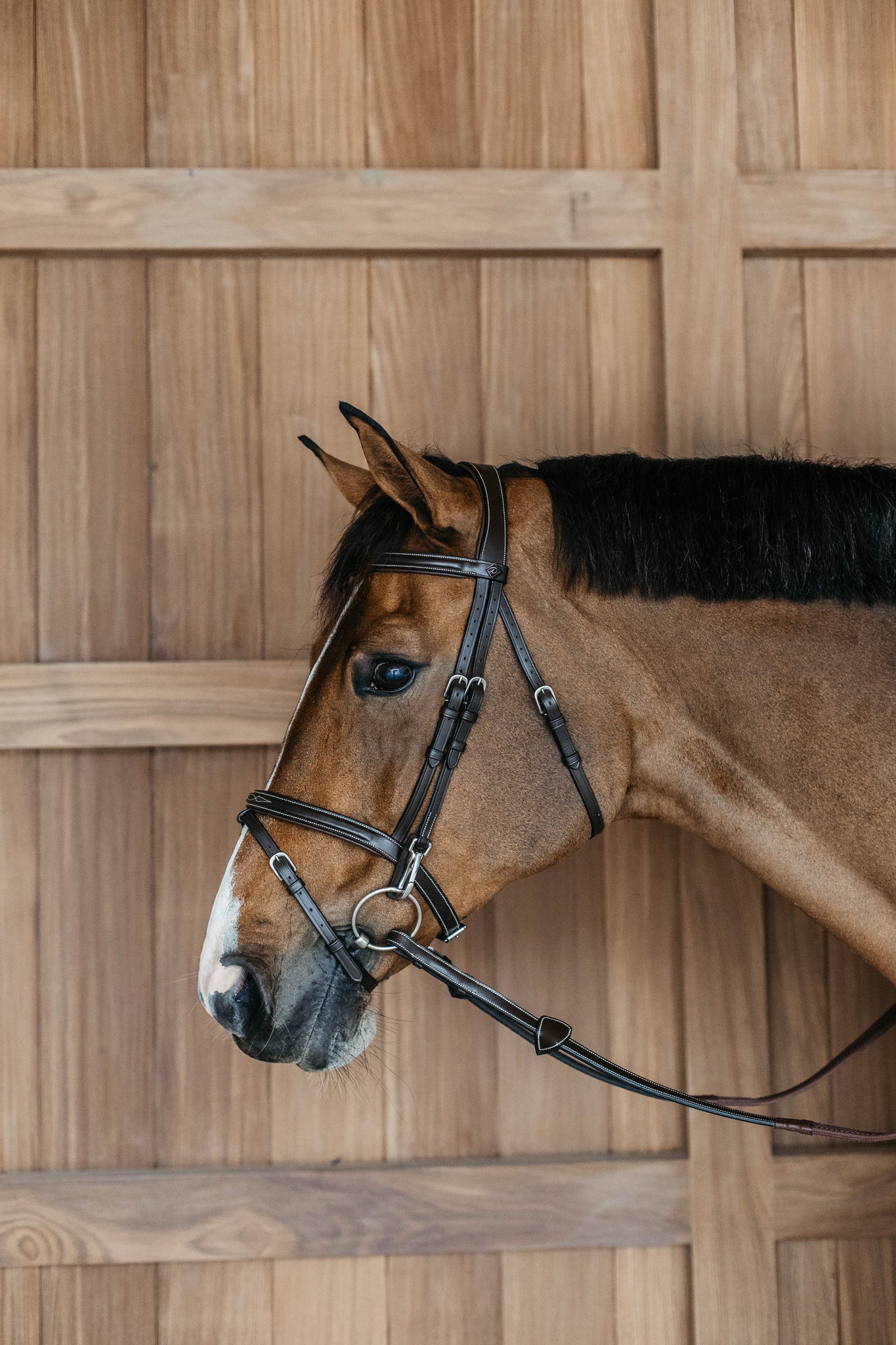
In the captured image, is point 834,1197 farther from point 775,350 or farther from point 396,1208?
point 775,350

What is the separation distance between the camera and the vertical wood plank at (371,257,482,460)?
152cm

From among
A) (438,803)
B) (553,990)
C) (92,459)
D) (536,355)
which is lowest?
(553,990)

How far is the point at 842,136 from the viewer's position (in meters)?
1.57

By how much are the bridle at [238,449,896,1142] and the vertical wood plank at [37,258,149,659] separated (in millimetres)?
608

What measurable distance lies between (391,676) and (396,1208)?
0.95 metres

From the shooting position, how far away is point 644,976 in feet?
4.91

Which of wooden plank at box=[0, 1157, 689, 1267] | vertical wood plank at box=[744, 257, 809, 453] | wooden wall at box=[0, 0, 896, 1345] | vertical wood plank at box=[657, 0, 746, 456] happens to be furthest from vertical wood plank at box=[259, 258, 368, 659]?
wooden plank at box=[0, 1157, 689, 1267]

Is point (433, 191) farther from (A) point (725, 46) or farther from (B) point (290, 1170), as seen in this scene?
(B) point (290, 1170)

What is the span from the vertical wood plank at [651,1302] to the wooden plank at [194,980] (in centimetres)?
64

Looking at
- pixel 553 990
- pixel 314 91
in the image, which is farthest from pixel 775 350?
pixel 553 990

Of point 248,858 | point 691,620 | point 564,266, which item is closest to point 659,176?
point 564,266

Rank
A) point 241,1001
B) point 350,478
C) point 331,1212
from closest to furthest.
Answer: point 241,1001 < point 350,478 < point 331,1212

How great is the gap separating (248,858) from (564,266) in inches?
45.4

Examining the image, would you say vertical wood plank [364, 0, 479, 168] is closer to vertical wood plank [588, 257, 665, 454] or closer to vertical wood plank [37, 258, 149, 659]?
vertical wood plank [588, 257, 665, 454]
